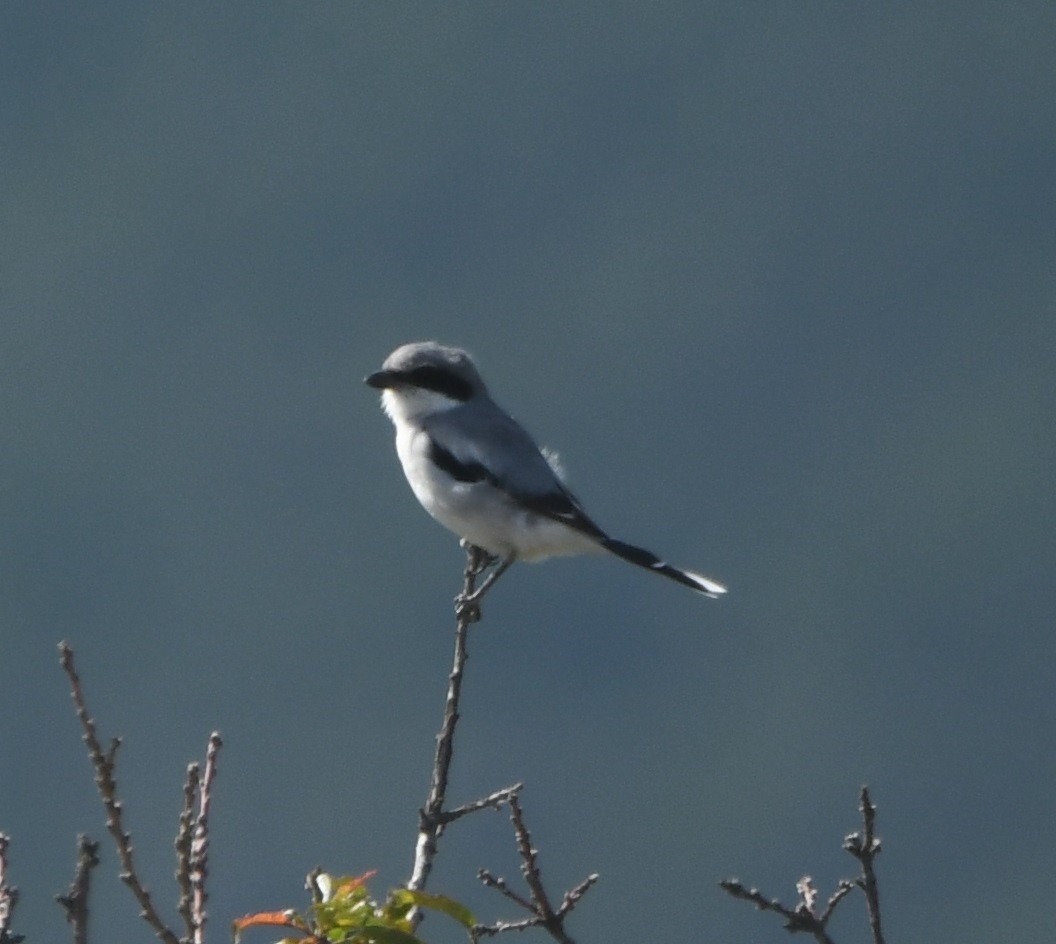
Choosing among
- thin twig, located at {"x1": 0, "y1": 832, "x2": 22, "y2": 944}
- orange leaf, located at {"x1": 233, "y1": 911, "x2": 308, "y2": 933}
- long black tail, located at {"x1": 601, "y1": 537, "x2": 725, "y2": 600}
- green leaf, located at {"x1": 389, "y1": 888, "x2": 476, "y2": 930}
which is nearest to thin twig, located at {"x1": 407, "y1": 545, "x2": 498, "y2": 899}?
green leaf, located at {"x1": 389, "y1": 888, "x2": 476, "y2": 930}

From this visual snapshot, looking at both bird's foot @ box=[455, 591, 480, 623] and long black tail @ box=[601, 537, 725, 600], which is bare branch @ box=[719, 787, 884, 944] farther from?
long black tail @ box=[601, 537, 725, 600]

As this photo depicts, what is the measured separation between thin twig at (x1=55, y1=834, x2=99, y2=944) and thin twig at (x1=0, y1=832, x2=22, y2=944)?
0.23 ft

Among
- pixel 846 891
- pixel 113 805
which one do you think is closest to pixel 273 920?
pixel 113 805

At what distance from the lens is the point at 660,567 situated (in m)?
5.66

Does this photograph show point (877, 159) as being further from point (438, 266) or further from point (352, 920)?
point (352, 920)

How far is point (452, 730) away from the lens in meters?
3.47

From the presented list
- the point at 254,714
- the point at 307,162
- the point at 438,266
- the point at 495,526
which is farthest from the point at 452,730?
the point at 307,162

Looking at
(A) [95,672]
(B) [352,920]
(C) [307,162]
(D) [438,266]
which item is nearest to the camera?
(B) [352,920]

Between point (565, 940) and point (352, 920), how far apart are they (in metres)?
0.42

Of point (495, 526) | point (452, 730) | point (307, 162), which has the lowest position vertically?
point (452, 730)

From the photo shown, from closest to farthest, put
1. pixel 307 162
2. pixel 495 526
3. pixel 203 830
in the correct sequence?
1. pixel 203 830
2. pixel 495 526
3. pixel 307 162

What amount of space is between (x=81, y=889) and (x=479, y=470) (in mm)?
3104

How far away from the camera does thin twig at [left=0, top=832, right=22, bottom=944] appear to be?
9.10 ft

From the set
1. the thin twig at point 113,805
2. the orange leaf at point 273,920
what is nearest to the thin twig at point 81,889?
the thin twig at point 113,805
